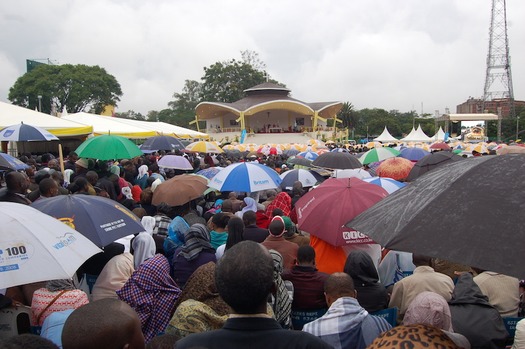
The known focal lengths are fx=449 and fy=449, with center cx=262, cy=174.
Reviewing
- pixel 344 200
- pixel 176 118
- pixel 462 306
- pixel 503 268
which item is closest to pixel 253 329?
pixel 503 268

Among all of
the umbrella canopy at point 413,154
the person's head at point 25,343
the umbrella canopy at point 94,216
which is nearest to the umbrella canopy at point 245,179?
the umbrella canopy at point 94,216

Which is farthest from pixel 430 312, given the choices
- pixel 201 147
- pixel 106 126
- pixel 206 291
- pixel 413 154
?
pixel 106 126

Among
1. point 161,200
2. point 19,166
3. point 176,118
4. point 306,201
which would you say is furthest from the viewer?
point 176,118

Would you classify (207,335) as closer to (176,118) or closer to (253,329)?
(253,329)

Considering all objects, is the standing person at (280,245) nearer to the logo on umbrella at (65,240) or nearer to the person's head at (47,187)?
the logo on umbrella at (65,240)

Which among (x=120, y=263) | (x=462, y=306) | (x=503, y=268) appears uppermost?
(x=503, y=268)

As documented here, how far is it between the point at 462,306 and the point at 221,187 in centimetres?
441

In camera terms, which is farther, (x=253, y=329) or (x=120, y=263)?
(x=120, y=263)

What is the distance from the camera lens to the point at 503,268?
1575 mm

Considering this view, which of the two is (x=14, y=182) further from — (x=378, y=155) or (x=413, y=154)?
(x=413, y=154)

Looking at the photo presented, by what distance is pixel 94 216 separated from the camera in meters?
3.61

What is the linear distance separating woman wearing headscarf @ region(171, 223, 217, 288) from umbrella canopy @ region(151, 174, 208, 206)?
2.21 metres

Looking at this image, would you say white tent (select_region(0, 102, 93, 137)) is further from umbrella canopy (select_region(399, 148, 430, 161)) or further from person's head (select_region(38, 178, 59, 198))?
umbrella canopy (select_region(399, 148, 430, 161))

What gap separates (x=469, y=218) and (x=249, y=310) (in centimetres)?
94
